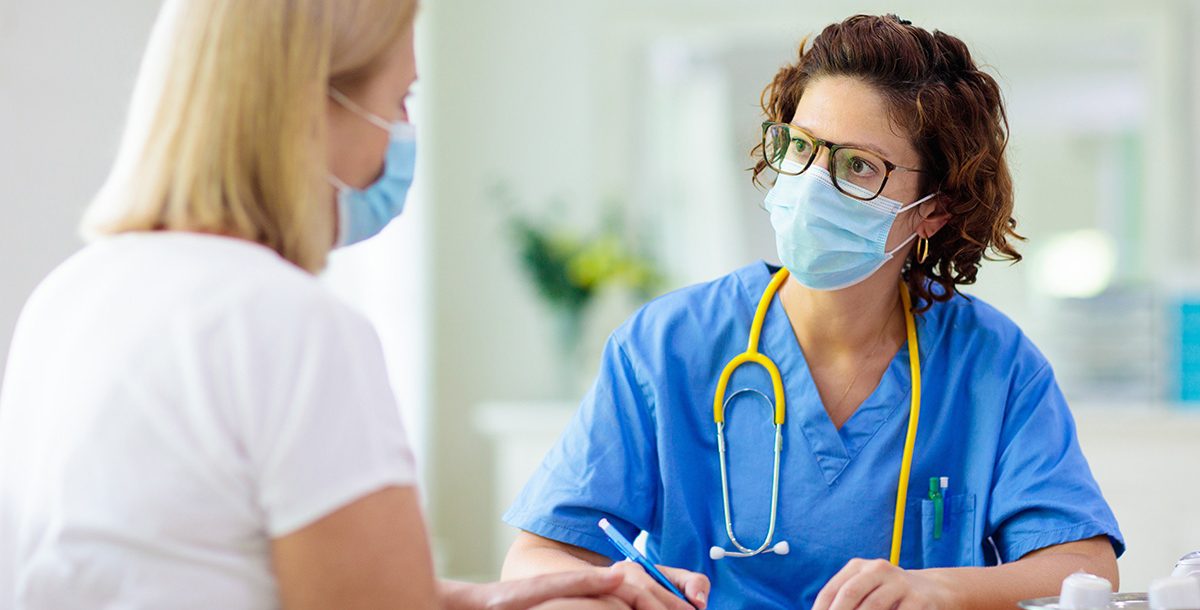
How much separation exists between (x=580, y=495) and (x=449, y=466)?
2.59 metres

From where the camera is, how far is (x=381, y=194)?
1.09m

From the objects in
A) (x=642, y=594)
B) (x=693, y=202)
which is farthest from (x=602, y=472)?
(x=693, y=202)

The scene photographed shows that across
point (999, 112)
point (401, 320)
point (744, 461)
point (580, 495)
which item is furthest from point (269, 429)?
point (401, 320)

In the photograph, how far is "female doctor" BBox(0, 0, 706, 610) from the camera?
845 millimetres

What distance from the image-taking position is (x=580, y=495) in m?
1.41

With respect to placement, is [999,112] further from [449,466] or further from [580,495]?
[449,466]

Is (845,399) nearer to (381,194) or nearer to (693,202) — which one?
(381,194)

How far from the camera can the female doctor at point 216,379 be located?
845 mm

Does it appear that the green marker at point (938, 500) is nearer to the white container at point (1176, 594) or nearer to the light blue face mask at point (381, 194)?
the white container at point (1176, 594)

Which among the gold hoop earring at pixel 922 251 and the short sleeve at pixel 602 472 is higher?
the gold hoop earring at pixel 922 251

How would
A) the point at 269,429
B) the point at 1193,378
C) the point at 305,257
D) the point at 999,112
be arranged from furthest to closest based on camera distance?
the point at 1193,378, the point at 999,112, the point at 305,257, the point at 269,429

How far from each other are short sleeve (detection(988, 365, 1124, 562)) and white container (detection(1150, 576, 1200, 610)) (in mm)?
395

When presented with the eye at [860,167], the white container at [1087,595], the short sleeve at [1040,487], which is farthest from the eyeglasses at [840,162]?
the white container at [1087,595]

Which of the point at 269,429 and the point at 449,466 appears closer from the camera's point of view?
the point at 269,429
